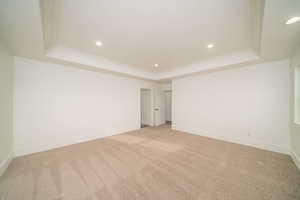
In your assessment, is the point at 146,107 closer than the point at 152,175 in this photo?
No

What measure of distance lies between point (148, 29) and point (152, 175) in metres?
2.73

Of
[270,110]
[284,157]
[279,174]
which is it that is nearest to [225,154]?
[279,174]

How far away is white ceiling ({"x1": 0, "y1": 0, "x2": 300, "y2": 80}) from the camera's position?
1.45 m

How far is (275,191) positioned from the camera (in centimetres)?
151

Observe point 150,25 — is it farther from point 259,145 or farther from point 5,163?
point 259,145

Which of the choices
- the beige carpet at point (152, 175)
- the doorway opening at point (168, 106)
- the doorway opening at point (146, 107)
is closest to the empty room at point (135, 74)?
the beige carpet at point (152, 175)

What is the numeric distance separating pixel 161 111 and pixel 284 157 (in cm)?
472

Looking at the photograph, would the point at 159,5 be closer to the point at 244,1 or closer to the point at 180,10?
the point at 180,10

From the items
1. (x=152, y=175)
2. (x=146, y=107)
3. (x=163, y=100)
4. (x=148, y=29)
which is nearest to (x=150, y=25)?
(x=148, y=29)

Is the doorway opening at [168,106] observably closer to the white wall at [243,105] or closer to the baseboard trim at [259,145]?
the white wall at [243,105]

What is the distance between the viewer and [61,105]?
3.09 meters

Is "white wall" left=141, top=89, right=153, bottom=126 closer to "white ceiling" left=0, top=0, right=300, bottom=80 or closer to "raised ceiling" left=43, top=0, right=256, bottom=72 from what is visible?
"white ceiling" left=0, top=0, right=300, bottom=80

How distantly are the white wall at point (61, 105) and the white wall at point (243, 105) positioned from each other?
3.26 metres

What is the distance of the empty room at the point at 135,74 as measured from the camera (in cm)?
152
